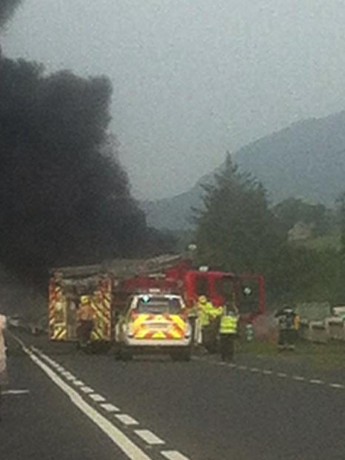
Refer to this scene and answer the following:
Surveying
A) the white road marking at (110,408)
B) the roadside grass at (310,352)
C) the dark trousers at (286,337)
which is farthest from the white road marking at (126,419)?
the dark trousers at (286,337)

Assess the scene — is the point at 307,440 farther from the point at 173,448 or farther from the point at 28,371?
the point at 28,371

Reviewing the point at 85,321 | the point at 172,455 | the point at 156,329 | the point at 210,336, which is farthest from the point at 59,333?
the point at 172,455

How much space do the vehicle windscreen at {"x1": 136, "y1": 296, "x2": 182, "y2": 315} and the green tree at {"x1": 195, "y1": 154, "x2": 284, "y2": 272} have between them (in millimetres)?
47437

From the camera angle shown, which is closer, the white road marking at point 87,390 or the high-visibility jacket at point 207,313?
the white road marking at point 87,390

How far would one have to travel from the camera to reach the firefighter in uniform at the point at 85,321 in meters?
42.4

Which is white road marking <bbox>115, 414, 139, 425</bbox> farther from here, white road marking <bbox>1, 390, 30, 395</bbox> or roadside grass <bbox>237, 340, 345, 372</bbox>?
roadside grass <bbox>237, 340, 345, 372</bbox>

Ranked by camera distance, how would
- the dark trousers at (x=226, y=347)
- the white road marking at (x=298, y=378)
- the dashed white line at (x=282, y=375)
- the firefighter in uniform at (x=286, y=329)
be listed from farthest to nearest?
the firefighter in uniform at (x=286, y=329), the dark trousers at (x=226, y=347), the dashed white line at (x=282, y=375), the white road marking at (x=298, y=378)

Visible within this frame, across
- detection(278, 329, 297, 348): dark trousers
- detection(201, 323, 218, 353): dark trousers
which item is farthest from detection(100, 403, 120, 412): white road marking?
detection(278, 329, 297, 348): dark trousers

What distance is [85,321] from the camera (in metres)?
42.7

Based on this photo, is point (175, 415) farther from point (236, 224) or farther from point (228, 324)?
point (236, 224)

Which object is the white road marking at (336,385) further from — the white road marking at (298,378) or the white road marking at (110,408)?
the white road marking at (110,408)

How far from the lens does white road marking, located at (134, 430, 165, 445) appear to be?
46.7ft

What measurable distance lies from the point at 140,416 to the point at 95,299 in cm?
2580

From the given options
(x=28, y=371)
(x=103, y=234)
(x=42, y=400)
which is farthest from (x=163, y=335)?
(x=103, y=234)
